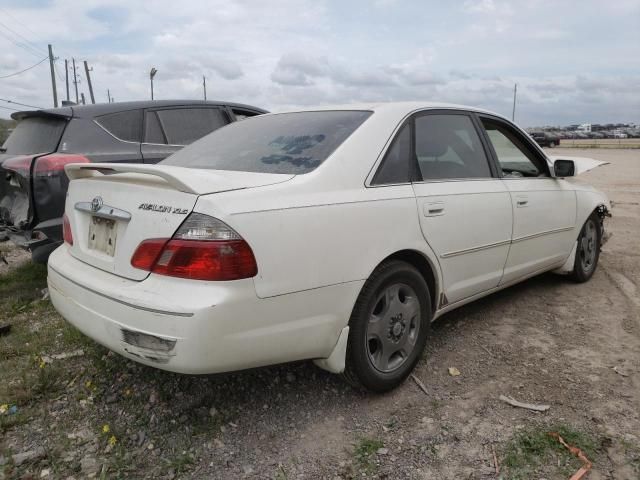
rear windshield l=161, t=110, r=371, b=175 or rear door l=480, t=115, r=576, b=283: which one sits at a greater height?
rear windshield l=161, t=110, r=371, b=175

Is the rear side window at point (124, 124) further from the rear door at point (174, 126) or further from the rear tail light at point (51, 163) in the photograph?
the rear tail light at point (51, 163)

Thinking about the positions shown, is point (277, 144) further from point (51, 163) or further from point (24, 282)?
point (24, 282)

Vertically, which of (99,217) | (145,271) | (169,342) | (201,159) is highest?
(201,159)

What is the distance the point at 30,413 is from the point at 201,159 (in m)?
1.59

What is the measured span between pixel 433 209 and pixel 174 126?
3.33 m

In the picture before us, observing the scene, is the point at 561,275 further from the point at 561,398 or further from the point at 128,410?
the point at 128,410

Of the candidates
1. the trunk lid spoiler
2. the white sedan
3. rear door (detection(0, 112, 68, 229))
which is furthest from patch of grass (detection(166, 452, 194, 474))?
rear door (detection(0, 112, 68, 229))

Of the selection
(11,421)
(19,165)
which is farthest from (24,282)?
(11,421)

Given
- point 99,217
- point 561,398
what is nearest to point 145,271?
point 99,217

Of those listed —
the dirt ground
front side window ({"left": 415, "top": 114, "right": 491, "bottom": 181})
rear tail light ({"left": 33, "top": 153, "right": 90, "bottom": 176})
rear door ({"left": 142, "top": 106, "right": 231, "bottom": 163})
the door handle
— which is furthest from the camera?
rear door ({"left": 142, "top": 106, "right": 231, "bottom": 163})

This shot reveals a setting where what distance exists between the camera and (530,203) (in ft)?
12.4

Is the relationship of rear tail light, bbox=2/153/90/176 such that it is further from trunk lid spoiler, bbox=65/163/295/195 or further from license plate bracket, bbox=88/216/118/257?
license plate bracket, bbox=88/216/118/257

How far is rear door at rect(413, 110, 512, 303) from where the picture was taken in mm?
2984

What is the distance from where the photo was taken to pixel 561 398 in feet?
9.08
